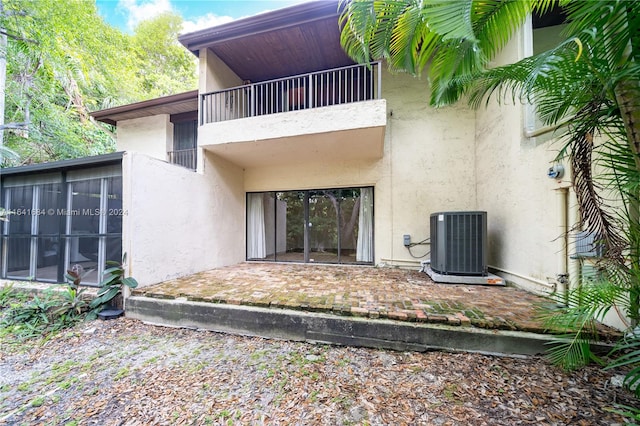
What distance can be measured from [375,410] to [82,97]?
14.3 metres

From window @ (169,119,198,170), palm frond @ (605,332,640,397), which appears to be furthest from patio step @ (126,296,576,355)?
window @ (169,119,198,170)

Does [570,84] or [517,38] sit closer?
[570,84]

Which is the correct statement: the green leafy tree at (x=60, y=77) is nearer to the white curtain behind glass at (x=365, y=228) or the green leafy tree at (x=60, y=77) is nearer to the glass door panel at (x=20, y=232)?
the glass door panel at (x=20, y=232)

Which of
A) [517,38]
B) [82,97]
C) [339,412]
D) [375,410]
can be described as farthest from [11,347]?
[82,97]

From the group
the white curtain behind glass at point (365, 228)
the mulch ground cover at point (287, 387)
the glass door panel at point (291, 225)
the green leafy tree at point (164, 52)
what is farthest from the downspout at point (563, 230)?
the green leafy tree at point (164, 52)

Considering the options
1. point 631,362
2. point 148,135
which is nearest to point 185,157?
point 148,135

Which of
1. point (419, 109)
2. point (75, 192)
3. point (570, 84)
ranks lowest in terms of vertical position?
point (75, 192)

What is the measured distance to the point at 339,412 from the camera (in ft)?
6.08

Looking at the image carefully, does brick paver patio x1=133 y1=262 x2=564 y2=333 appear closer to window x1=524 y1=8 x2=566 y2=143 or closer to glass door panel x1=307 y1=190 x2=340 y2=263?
glass door panel x1=307 y1=190 x2=340 y2=263

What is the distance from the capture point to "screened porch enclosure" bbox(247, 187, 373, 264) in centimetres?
631

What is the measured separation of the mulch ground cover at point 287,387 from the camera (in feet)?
5.91

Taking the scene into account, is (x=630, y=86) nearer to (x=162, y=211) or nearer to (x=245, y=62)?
(x=162, y=211)

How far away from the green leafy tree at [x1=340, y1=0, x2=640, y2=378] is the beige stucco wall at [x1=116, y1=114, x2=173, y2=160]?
6.69 meters

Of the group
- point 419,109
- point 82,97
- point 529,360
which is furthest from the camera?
point 82,97
